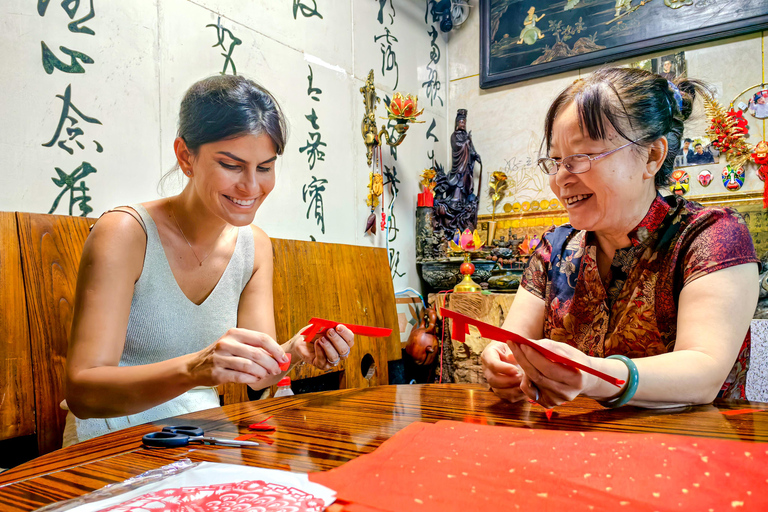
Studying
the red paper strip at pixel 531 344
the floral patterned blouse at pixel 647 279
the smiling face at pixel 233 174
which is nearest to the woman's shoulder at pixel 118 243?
the smiling face at pixel 233 174

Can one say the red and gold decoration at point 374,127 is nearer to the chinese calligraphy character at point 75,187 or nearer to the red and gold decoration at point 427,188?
the red and gold decoration at point 427,188

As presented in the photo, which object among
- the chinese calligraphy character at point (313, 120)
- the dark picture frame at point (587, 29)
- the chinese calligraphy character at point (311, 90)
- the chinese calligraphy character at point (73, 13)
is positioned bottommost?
the chinese calligraphy character at point (313, 120)

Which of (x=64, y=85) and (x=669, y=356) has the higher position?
(x=64, y=85)

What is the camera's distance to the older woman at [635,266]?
114 centimetres

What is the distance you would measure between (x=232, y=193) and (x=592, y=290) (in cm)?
111

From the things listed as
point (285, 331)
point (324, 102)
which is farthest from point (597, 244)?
point (324, 102)

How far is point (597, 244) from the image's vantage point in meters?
1.54

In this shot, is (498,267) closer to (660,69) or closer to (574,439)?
(660,69)

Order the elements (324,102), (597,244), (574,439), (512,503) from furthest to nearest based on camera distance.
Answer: (324,102), (597,244), (574,439), (512,503)

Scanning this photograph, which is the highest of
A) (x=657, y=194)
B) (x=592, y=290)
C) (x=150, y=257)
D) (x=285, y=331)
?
(x=657, y=194)

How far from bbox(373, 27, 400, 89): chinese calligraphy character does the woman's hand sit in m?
3.10

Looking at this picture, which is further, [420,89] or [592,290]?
[420,89]

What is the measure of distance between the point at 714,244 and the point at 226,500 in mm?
1235

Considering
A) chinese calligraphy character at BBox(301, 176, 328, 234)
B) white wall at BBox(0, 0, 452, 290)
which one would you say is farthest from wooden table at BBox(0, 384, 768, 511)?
chinese calligraphy character at BBox(301, 176, 328, 234)
